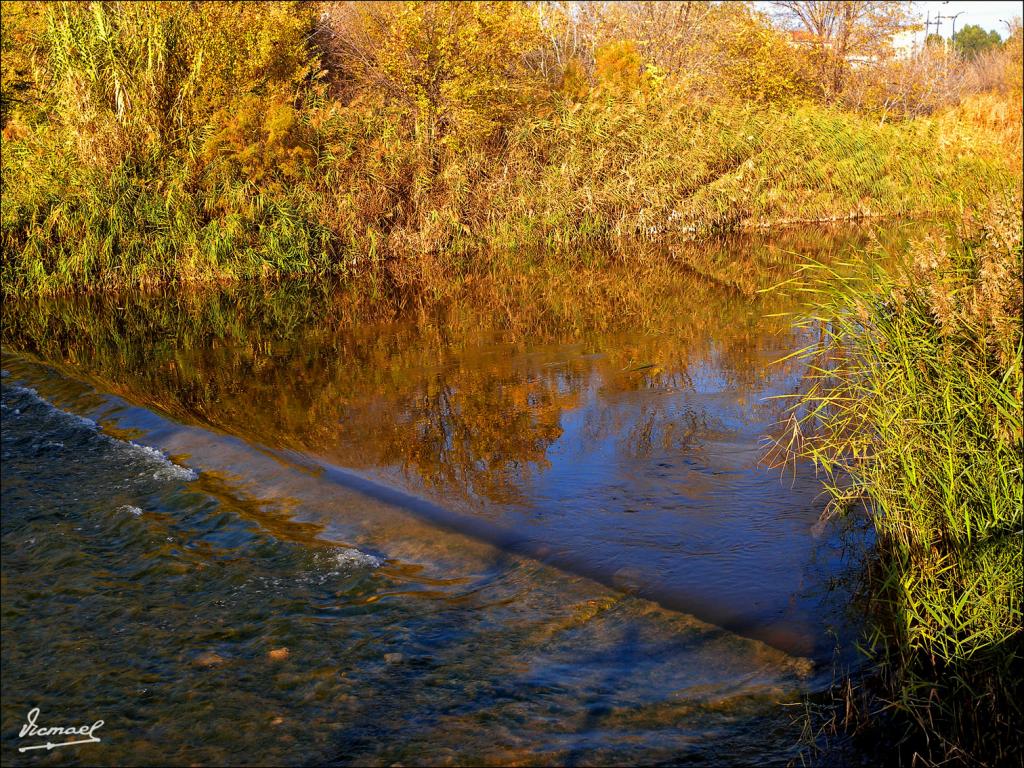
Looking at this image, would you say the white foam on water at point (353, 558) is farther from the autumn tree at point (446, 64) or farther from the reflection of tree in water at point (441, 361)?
the autumn tree at point (446, 64)

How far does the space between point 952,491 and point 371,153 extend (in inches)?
565

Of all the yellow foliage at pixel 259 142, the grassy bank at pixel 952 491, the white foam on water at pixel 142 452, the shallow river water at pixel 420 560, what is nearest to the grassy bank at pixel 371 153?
the yellow foliage at pixel 259 142

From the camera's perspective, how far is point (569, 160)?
58.0 feet

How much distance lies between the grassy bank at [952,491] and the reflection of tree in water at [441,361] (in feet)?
8.56

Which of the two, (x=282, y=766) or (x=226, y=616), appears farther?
(x=226, y=616)

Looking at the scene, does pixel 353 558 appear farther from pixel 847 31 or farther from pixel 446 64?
pixel 847 31

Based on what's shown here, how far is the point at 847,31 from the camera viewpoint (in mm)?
26094

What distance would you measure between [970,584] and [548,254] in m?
13.5

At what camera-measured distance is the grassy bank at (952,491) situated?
11.5ft

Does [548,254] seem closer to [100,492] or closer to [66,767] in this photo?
[100,492]

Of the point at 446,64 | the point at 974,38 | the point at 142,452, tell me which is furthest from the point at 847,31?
the point at 974,38

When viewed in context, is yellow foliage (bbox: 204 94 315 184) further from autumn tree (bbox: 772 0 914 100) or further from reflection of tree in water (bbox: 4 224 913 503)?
autumn tree (bbox: 772 0 914 100)

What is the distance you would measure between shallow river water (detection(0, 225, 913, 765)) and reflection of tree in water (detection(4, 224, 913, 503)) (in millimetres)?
52

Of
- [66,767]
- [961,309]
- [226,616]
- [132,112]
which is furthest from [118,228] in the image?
[961,309]
